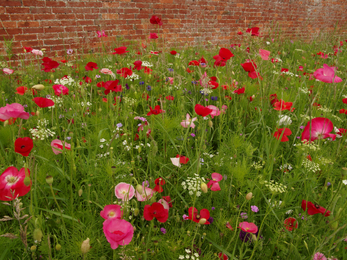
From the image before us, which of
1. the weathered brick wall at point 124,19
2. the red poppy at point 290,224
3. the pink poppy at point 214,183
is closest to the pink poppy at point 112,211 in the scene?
the pink poppy at point 214,183

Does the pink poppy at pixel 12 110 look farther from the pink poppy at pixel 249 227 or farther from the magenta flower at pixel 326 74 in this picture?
the magenta flower at pixel 326 74

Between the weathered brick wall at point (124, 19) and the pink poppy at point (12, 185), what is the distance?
2604 millimetres

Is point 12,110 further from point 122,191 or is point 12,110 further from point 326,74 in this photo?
point 326,74

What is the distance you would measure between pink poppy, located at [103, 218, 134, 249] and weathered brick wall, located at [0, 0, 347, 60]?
9.70 ft

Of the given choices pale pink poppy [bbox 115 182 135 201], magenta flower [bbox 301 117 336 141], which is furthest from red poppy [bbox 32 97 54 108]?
magenta flower [bbox 301 117 336 141]

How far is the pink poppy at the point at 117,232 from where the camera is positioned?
2.03 feet

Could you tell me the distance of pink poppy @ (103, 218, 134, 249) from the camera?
62 centimetres

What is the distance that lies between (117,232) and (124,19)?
12.3 ft

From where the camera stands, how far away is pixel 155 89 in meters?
2.03

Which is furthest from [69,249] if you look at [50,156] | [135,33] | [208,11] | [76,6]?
[208,11]

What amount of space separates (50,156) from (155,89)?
1.10 metres

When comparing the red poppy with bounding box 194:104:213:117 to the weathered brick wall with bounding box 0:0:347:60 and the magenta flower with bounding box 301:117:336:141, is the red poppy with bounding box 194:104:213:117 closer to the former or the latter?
the magenta flower with bounding box 301:117:336:141

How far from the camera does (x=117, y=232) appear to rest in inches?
25.2

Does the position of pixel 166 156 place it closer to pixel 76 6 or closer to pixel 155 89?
pixel 155 89
